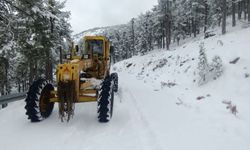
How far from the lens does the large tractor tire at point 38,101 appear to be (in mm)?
9703

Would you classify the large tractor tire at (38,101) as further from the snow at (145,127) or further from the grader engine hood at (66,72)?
the grader engine hood at (66,72)

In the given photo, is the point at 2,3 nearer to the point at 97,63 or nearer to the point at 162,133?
the point at 97,63

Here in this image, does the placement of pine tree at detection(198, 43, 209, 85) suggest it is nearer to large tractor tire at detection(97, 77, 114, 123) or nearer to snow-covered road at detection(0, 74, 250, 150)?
snow-covered road at detection(0, 74, 250, 150)

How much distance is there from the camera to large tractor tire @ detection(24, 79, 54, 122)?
31.8 feet

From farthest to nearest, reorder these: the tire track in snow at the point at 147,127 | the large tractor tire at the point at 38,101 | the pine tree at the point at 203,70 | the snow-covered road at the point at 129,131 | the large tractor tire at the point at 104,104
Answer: the pine tree at the point at 203,70, the large tractor tire at the point at 38,101, the large tractor tire at the point at 104,104, the snow-covered road at the point at 129,131, the tire track in snow at the point at 147,127

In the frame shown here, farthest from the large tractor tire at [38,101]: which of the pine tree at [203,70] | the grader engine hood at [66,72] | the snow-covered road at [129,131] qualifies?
the pine tree at [203,70]

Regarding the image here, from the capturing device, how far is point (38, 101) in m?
9.83

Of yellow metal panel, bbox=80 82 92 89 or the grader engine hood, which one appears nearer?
the grader engine hood

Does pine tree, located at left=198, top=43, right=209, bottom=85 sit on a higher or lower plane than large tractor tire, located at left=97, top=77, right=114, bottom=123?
higher

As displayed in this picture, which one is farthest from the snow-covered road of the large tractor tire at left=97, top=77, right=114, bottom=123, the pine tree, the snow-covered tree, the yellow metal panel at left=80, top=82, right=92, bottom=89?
the pine tree

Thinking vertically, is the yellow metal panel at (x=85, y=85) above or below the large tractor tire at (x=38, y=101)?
above

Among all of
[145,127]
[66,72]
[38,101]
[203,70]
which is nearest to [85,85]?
[66,72]

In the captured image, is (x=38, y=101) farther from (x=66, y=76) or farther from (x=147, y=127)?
(x=147, y=127)

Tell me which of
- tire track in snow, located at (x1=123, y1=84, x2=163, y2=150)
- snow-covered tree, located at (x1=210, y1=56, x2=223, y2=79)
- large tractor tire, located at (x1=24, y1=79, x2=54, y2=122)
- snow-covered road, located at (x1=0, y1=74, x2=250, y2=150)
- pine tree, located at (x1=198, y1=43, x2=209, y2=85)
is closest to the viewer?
tire track in snow, located at (x1=123, y1=84, x2=163, y2=150)
